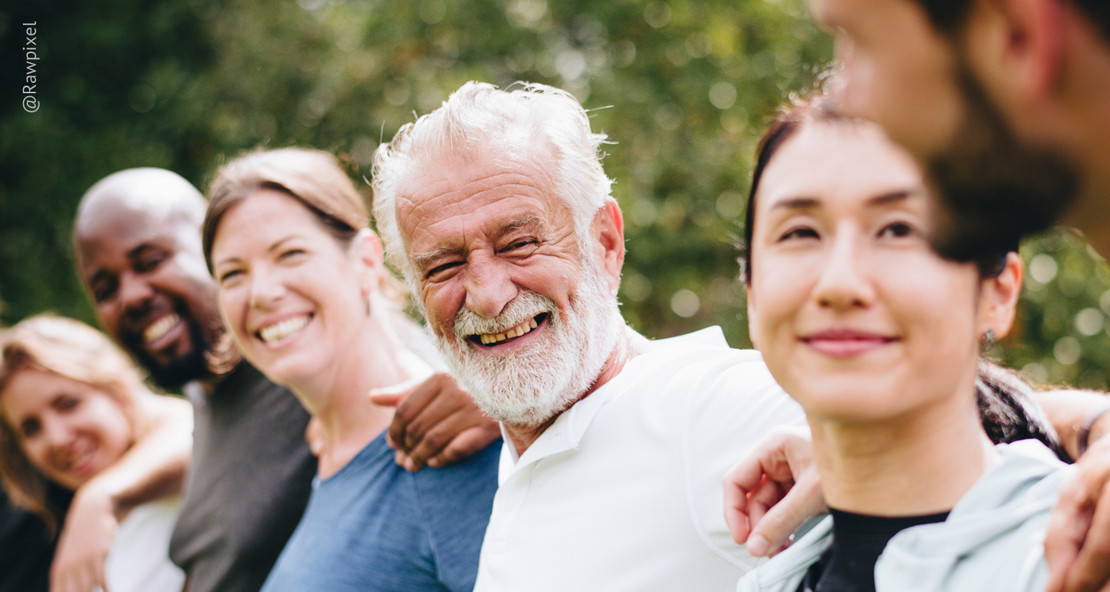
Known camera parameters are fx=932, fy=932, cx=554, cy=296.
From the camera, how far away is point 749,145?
7.81 metres

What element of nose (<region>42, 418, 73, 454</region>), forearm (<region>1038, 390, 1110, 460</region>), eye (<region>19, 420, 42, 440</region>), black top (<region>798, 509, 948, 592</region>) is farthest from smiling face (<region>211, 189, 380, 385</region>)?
forearm (<region>1038, 390, 1110, 460</region>)

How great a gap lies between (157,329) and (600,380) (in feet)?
7.02

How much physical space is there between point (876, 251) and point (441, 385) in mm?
1491

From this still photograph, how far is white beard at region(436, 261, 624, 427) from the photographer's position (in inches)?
80.7

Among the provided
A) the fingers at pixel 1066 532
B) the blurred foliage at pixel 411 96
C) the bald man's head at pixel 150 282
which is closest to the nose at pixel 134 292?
the bald man's head at pixel 150 282

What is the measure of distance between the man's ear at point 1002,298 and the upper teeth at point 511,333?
42.9 inches

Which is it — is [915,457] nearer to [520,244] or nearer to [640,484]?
[640,484]

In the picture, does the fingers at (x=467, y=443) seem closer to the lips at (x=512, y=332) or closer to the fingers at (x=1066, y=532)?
the lips at (x=512, y=332)

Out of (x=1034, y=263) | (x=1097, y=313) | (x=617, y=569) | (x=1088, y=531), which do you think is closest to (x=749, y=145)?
(x=1034, y=263)

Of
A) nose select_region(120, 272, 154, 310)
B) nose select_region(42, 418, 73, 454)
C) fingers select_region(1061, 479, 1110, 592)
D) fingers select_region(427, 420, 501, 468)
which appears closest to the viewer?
fingers select_region(1061, 479, 1110, 592)

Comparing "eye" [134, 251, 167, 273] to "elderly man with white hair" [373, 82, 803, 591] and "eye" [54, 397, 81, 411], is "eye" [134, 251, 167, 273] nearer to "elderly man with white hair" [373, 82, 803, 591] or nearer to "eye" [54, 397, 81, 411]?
"eye" [54, 397, 81, 411]

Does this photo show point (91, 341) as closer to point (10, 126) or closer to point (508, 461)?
point (508, 461)

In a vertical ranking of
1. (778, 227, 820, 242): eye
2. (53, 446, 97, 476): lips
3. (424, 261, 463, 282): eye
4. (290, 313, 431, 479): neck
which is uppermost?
(778, 227, 820, 242): eye

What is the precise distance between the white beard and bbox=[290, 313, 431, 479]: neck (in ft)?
2.22
